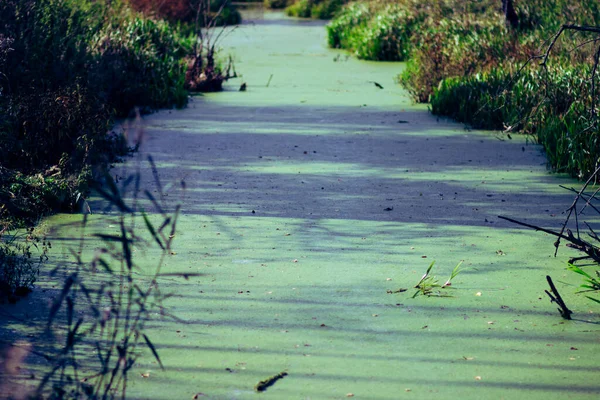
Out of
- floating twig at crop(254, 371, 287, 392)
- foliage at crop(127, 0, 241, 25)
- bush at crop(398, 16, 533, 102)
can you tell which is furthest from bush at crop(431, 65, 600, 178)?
foliage at crop(127, 0, 241, 25)

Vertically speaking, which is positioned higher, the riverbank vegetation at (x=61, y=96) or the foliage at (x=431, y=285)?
the riverbank vegetation at (x=61, y=96)

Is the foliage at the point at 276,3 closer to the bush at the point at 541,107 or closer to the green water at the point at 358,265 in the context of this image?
the bush at the point at 541,107

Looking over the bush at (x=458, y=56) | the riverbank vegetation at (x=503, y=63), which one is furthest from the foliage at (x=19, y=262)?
the bush at (x=458, y=56)

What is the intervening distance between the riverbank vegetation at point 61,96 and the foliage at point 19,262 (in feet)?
0.39

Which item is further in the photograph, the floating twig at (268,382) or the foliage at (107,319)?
the floating twig at (268,382)

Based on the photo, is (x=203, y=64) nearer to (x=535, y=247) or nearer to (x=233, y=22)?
(x=535, y=247)

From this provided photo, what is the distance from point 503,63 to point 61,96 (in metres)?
4.95

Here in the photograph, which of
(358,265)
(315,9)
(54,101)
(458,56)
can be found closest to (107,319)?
(358,265)

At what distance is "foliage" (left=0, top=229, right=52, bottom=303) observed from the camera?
135 inches

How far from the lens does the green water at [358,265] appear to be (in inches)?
108

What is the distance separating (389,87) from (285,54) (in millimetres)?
4381

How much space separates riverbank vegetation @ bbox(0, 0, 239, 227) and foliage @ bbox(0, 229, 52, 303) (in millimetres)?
119

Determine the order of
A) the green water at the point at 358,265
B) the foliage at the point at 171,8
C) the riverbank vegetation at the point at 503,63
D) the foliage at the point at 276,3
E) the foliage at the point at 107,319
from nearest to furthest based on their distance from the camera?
the foliage at the point at 107,319, the green water at the point at 358,265, the riverbank vegetation at the point at 503,63, the foliage at the point at 171,8, the foliage at the point at 276,3

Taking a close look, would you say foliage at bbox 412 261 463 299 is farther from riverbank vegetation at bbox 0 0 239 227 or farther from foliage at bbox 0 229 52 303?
foliage at bbox 0 229 52 303
